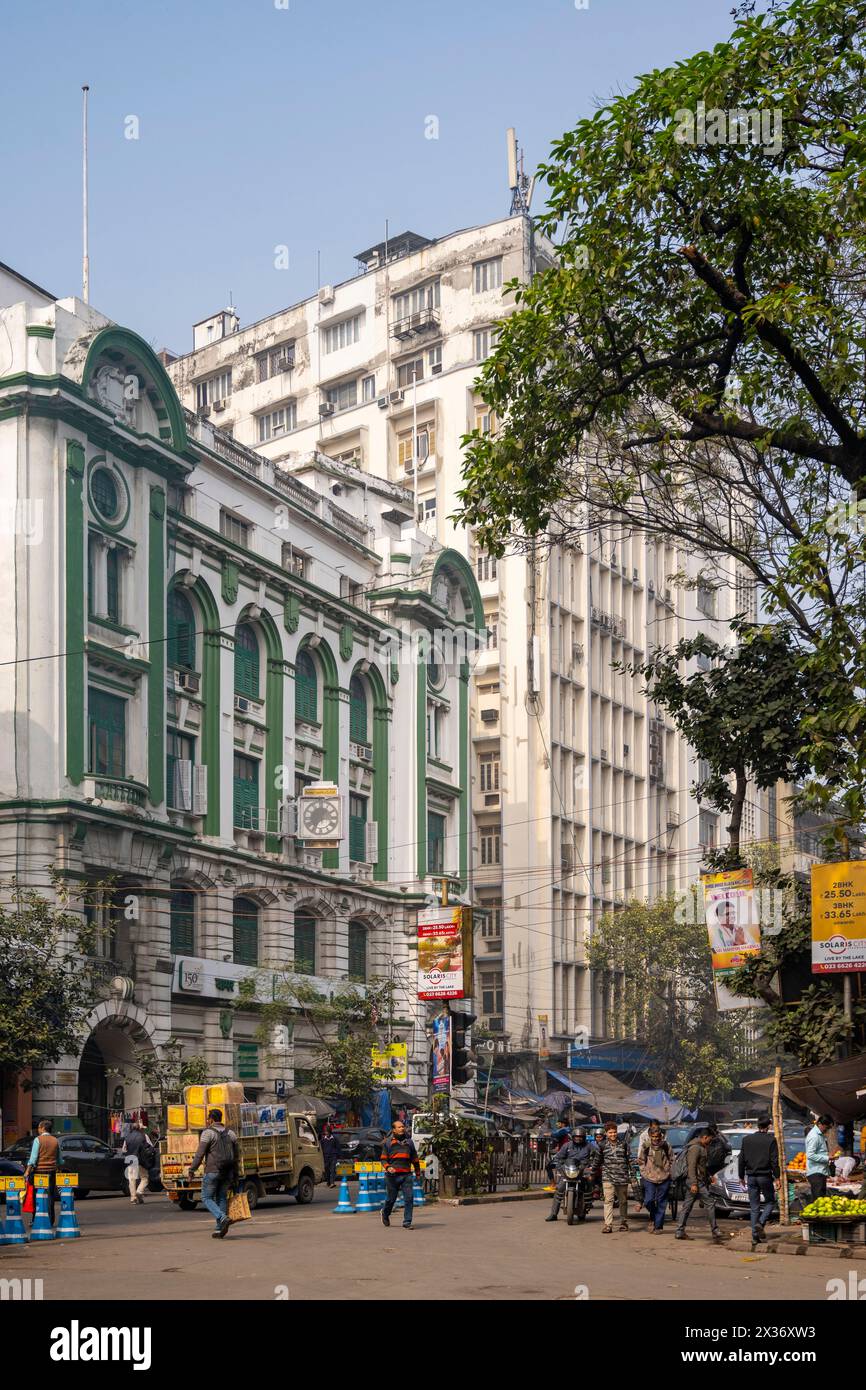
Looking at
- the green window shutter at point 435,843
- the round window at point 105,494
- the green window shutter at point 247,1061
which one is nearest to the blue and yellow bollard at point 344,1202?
the green window shutter at point 247,1061

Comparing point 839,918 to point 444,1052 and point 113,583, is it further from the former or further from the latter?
point 113,583

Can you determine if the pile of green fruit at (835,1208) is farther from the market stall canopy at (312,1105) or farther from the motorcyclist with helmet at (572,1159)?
the market stall canopy at (312,1105)

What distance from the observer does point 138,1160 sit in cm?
3506

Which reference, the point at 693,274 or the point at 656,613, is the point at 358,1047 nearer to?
the point at 693,274

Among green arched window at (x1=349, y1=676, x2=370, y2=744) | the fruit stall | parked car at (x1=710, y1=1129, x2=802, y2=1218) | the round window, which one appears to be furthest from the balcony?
the fruit stall

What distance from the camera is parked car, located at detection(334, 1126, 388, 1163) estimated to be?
138 feet

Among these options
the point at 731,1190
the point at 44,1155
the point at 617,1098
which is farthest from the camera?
the point at 617,1098

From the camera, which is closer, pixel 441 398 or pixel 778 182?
pixel 778 182

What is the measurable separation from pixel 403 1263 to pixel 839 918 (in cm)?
763

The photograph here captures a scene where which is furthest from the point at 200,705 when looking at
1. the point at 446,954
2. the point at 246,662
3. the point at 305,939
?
the point at 446,954

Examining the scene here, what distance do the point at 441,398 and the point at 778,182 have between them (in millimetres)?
60779

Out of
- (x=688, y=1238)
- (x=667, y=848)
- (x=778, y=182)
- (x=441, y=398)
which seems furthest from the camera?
(x=667, y=848)

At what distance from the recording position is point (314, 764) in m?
56.6
